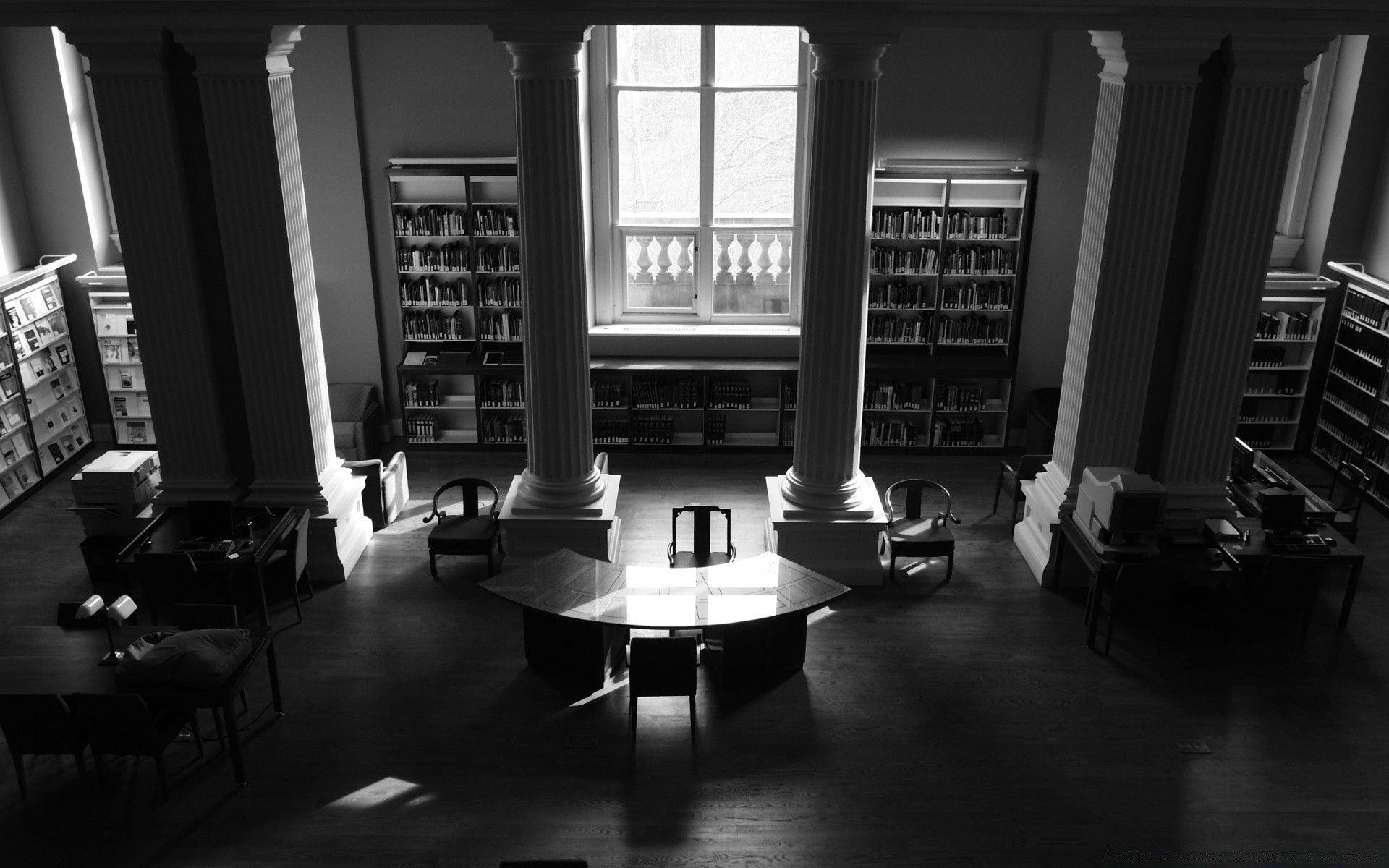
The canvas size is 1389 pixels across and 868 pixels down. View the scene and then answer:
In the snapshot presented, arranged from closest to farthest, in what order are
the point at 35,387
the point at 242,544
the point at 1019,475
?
1. the point at 242,544
2. the point at 1019,475
3. the point at 35,387

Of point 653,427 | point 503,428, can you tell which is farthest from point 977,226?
point 503,428

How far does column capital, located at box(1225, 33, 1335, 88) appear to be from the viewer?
23.6 feet

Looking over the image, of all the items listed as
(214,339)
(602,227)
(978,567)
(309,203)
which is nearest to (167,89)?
(214,339)

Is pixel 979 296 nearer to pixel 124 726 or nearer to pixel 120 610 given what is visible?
pixel 120 610

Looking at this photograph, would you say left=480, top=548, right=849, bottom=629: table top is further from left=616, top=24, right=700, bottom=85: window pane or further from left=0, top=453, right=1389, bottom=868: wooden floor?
left=616, top=24, right=700, bottom=85: window pane

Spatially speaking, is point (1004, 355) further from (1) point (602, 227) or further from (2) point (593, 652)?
(2) point (593, 652)

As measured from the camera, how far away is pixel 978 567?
882 centimetres

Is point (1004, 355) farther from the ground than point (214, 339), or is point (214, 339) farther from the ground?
point (214, 339)

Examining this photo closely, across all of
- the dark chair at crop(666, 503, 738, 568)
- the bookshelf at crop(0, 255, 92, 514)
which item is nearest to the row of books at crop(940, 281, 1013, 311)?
the dark chair at crop(666, 503, 738, 568)

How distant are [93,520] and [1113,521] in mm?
7752

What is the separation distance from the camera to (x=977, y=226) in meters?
10.8

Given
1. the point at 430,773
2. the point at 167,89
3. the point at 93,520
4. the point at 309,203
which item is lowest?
the point at 430,773

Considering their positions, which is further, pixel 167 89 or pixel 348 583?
pixel 348 583

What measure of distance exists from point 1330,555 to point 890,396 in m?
4.50
